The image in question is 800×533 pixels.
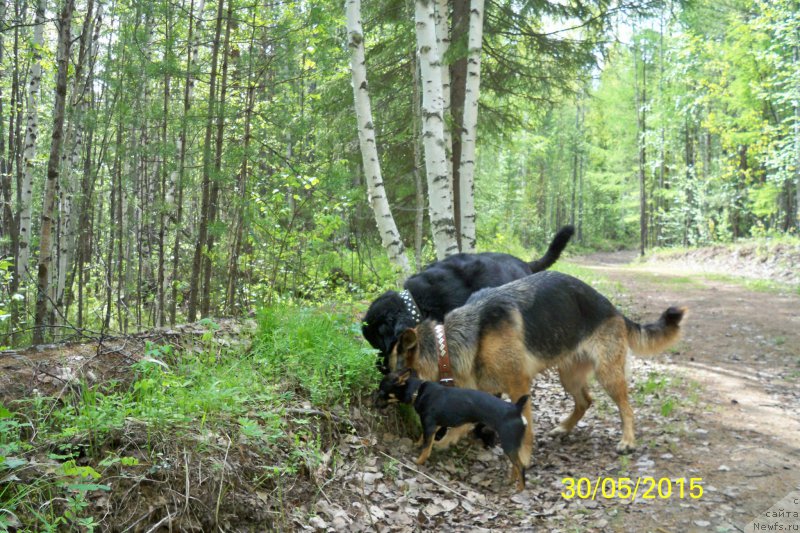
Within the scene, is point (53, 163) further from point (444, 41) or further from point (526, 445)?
point (444, 41)

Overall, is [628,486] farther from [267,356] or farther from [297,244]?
[297,244]

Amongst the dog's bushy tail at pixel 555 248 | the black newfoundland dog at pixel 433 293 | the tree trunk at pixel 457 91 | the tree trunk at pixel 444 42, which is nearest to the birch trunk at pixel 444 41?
the tree trunk at pixel 444 42

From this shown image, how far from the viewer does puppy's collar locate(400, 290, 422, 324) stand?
541 centimetres

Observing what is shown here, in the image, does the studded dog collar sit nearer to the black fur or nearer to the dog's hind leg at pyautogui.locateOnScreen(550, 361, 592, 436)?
the black fur

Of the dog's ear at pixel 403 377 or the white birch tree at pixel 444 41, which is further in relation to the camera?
the white birch tree at pixel 444 41

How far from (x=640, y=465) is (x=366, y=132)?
18.0 feet

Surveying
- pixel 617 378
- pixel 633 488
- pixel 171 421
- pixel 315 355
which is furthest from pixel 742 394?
pixel 171 421

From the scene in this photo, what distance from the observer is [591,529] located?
3.74 m

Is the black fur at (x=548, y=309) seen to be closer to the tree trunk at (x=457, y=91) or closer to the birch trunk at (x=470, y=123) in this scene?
the birch trunk at (x=470, y=123)

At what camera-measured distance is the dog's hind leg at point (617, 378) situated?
512 cm

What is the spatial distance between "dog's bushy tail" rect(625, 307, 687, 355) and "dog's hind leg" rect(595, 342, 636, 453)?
0.21 meters

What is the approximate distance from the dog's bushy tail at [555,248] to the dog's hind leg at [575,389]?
188 centimetres

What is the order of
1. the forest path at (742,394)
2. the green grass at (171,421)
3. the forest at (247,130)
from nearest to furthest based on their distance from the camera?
the green grass at (171,421), the forest path at (742,394), the forest at (247,130)

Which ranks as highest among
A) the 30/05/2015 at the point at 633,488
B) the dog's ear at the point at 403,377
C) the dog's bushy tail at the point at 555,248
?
the dog's bushy tail at the point at 555,248
